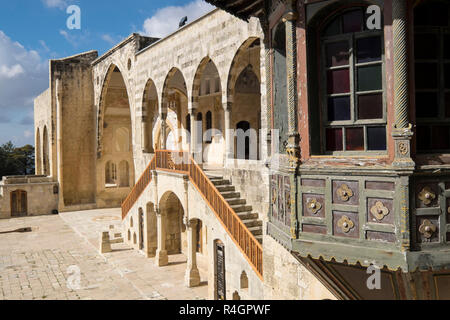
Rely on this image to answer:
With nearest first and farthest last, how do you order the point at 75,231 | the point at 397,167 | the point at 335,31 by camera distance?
the point at 397,167, the point at 335,31, the point at 75,231

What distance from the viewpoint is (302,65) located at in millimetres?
4602

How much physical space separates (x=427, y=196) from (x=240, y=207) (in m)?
6.97

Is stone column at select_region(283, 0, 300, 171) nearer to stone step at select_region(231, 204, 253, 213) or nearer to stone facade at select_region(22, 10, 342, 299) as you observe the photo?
stone facade at select_region(22, 10, 342, 299)

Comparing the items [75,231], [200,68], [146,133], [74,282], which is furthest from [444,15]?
[75,231]

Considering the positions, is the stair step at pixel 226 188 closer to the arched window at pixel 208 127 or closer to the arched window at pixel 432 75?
the arched window at pixel 432 75

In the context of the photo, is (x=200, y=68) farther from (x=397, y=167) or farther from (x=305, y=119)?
(x=397, y=167)

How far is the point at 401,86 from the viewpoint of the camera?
3.91m

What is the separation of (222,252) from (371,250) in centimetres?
688

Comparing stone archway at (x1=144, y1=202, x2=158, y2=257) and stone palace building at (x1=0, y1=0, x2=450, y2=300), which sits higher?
stone palace building at (x1=0, y1=0, x2=450, y2=300)

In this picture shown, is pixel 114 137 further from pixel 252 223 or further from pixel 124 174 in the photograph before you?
pixel 252 223

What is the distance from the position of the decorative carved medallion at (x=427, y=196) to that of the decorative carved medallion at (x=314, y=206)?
1.03 meters

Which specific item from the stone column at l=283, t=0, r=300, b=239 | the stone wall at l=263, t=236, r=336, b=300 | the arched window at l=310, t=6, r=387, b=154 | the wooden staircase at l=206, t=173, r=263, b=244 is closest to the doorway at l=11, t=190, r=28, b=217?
the wooden staircase at l=206, t=173, r=263, b=244

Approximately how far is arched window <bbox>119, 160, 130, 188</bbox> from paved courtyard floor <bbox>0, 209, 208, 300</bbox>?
744 centimetres

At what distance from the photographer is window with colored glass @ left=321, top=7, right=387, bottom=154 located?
4.32 meters
